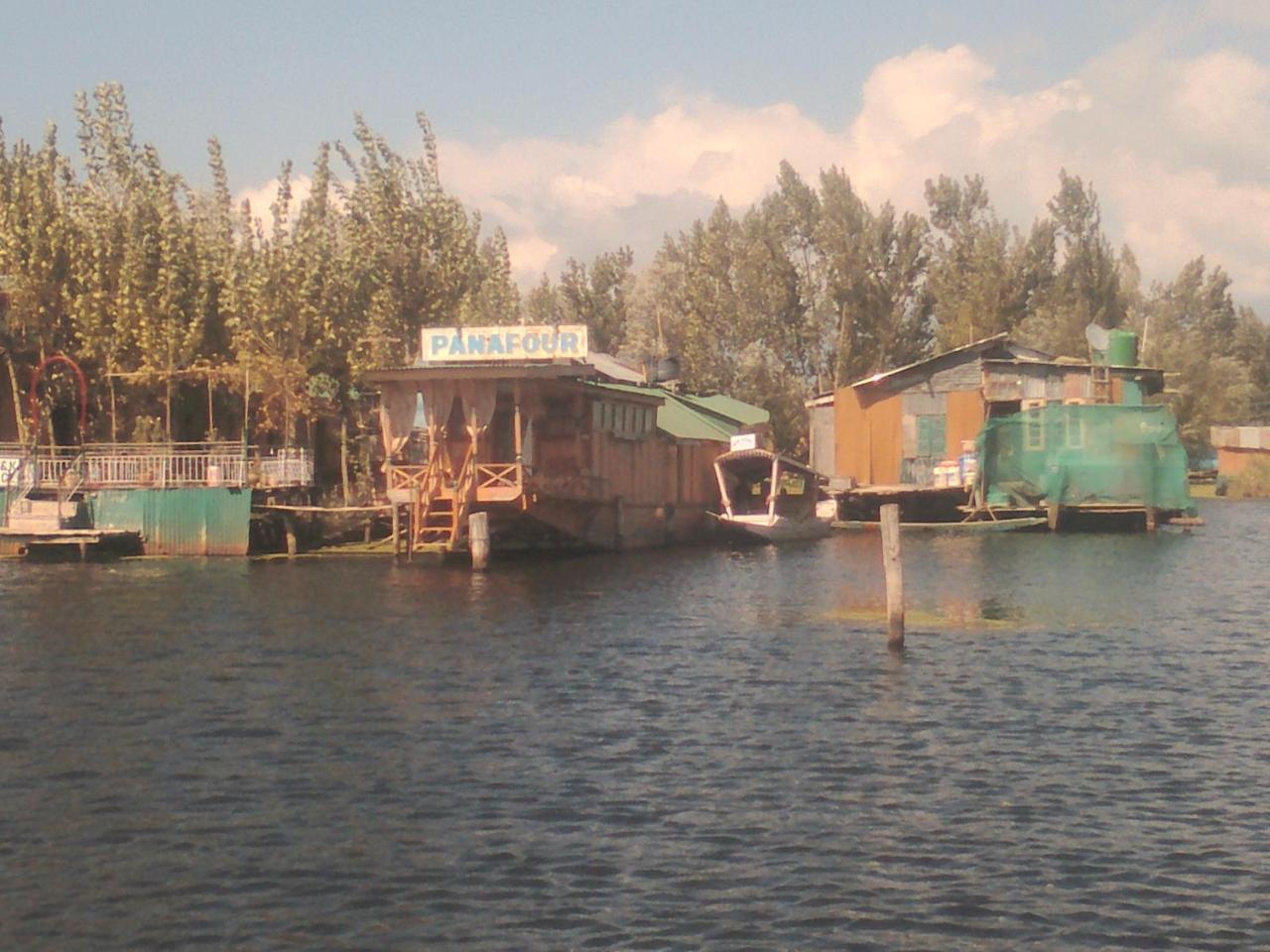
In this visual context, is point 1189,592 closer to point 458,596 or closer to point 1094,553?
point 1094,553

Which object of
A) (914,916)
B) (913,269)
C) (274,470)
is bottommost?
(914,916)

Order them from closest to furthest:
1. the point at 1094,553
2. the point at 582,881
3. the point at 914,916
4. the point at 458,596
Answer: the point at 914,916 < the point at 582,881 < the point at 458,596 < the point at 1094,553

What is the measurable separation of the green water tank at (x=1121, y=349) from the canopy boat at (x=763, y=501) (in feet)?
48.8

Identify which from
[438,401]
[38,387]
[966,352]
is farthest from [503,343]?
[966,352]

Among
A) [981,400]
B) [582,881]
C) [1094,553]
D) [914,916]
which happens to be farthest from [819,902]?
[981,400]

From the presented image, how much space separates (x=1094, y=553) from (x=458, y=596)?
2391 centimetres

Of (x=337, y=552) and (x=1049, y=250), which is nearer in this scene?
(x=337, y=552)

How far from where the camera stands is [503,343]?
50.6 metres

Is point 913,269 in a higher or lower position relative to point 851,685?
higher

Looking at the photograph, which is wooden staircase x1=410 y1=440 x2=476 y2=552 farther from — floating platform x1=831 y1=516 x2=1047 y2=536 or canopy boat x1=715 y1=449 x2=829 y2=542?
floating platform x1=831 y1=516 x2=1047 y2=536

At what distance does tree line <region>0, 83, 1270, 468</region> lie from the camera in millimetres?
59625

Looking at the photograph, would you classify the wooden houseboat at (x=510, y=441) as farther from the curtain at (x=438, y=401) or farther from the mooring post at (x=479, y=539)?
the mooring post at (x=479, y=539)

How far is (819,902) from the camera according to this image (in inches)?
614

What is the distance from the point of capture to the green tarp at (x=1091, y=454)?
6106 centimetres
